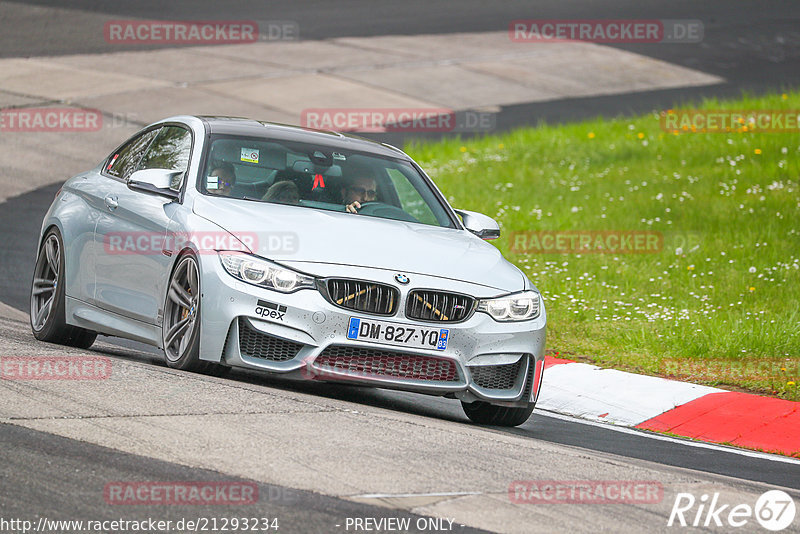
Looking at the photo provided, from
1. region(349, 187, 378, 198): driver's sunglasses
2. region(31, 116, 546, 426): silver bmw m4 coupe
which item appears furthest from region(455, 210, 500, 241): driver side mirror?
region(349, 187, 378, 198): driver's sunglasses

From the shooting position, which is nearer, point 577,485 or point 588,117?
point 577,485

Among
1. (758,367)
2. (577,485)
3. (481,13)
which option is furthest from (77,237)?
(481,13)

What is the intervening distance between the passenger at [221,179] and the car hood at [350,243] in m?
0.17

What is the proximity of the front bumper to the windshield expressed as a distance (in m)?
1.00

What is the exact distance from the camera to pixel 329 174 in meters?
8.27

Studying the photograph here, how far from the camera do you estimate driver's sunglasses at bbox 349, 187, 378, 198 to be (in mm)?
8265

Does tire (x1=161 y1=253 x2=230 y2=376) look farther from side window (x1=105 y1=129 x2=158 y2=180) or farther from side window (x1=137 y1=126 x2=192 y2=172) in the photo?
side window (x1=105 y1=129 x2=158 y2=180)

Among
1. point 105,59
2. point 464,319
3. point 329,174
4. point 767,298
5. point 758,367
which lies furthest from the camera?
point 105,59

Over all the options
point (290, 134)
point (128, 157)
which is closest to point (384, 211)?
point (290, 134)

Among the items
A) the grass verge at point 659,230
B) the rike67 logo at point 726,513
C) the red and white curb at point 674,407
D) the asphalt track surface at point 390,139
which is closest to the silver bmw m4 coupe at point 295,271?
the asphalt track surface at point 390,139

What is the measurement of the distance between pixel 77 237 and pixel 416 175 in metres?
2.32

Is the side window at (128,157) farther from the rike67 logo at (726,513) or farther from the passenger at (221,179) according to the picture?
the rike67 logo at (726,513)

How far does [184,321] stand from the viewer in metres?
7.36

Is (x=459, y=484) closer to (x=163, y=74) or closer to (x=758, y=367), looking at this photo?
(x=758, y=367)
